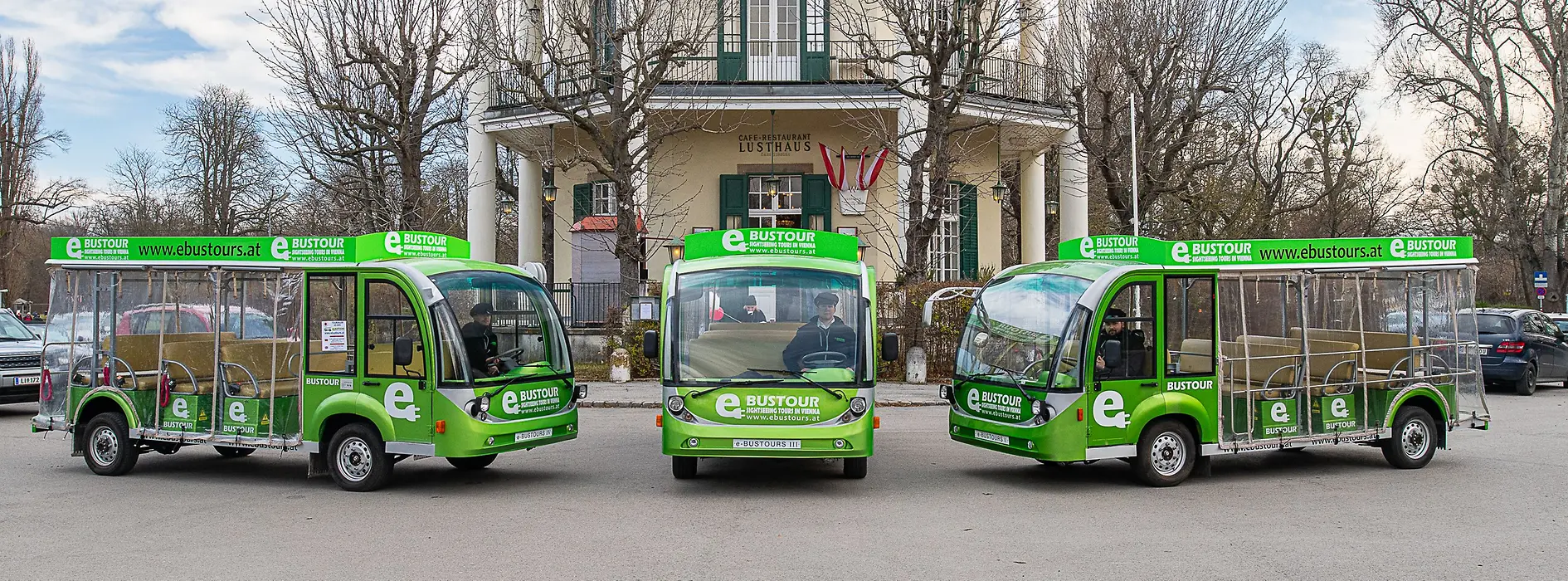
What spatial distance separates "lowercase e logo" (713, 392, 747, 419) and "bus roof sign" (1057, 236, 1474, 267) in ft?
12.7

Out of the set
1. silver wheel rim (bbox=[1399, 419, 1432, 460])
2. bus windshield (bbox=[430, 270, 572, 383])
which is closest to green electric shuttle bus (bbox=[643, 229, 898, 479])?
bus windshield (bbox=[430, 270, 572, 383])

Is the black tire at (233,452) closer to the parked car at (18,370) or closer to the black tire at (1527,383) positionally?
the parked car at (18,370)

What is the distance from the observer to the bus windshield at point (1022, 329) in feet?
34.1

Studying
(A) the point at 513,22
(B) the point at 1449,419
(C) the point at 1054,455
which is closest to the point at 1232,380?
(C) the point at 1054,455

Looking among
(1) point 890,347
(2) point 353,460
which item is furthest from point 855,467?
(2) point 353,460

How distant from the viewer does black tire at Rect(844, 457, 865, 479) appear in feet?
35.6

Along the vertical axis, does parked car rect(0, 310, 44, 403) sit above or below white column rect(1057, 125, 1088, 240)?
below

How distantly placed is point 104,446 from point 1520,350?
2315 cm

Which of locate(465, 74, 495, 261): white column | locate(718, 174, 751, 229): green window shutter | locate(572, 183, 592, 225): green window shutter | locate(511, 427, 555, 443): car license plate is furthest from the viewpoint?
locate(572, 183, 592, 225): green window shutter

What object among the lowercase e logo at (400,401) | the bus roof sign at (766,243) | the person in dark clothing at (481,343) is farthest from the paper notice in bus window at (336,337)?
the bus roof sign at (766,243)

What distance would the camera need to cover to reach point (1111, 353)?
9945 millimetres

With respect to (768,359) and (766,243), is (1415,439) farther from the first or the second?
(766,243)

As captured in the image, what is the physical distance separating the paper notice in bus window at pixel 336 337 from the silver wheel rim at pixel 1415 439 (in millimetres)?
10369

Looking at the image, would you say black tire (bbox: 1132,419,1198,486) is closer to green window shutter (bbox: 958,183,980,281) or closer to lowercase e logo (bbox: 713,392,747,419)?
lowercase e logo (bbox: 713,392,747,419)
